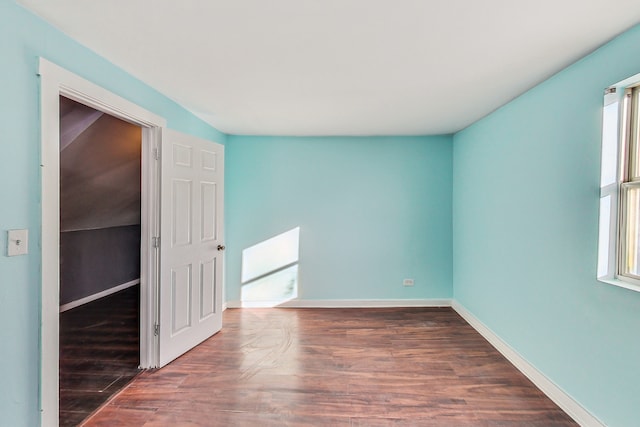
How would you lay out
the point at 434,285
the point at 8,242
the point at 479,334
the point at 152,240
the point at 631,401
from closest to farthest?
the point at 8,242
the point at 631,401
the point at 152,240
the point at 479,334
the point at 434,285

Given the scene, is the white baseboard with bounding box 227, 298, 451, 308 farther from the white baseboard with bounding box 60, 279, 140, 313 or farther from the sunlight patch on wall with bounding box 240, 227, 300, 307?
the white baseboard with bounding box 60, 279, 140, 313

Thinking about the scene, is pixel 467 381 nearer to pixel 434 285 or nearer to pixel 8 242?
pixel 434 285

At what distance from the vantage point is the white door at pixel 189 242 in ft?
8.74

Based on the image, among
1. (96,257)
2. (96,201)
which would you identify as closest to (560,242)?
(96,201)

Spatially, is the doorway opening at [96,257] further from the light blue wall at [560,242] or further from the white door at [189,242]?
the light blue wall at [560,242]

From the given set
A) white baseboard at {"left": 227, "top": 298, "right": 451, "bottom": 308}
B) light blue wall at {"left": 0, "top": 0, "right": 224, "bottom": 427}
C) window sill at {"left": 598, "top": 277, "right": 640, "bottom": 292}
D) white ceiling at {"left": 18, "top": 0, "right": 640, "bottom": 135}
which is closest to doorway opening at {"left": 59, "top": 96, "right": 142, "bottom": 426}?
light blue wall at {"left": 0, "top": 0, "right": 224, "bottom": 427}

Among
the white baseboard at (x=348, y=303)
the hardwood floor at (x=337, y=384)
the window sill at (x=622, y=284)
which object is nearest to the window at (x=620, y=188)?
the window sill at (x=622, y=284)

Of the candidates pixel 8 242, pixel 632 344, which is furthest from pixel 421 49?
pixel 8 242

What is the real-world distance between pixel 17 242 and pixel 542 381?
3.46 metres

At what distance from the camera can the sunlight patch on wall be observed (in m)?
4.23

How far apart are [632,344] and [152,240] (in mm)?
3282

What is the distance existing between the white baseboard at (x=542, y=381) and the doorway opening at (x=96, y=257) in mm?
3224

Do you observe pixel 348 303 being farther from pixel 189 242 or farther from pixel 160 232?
pixel 160 232

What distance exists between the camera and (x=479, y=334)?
10.9 feet
